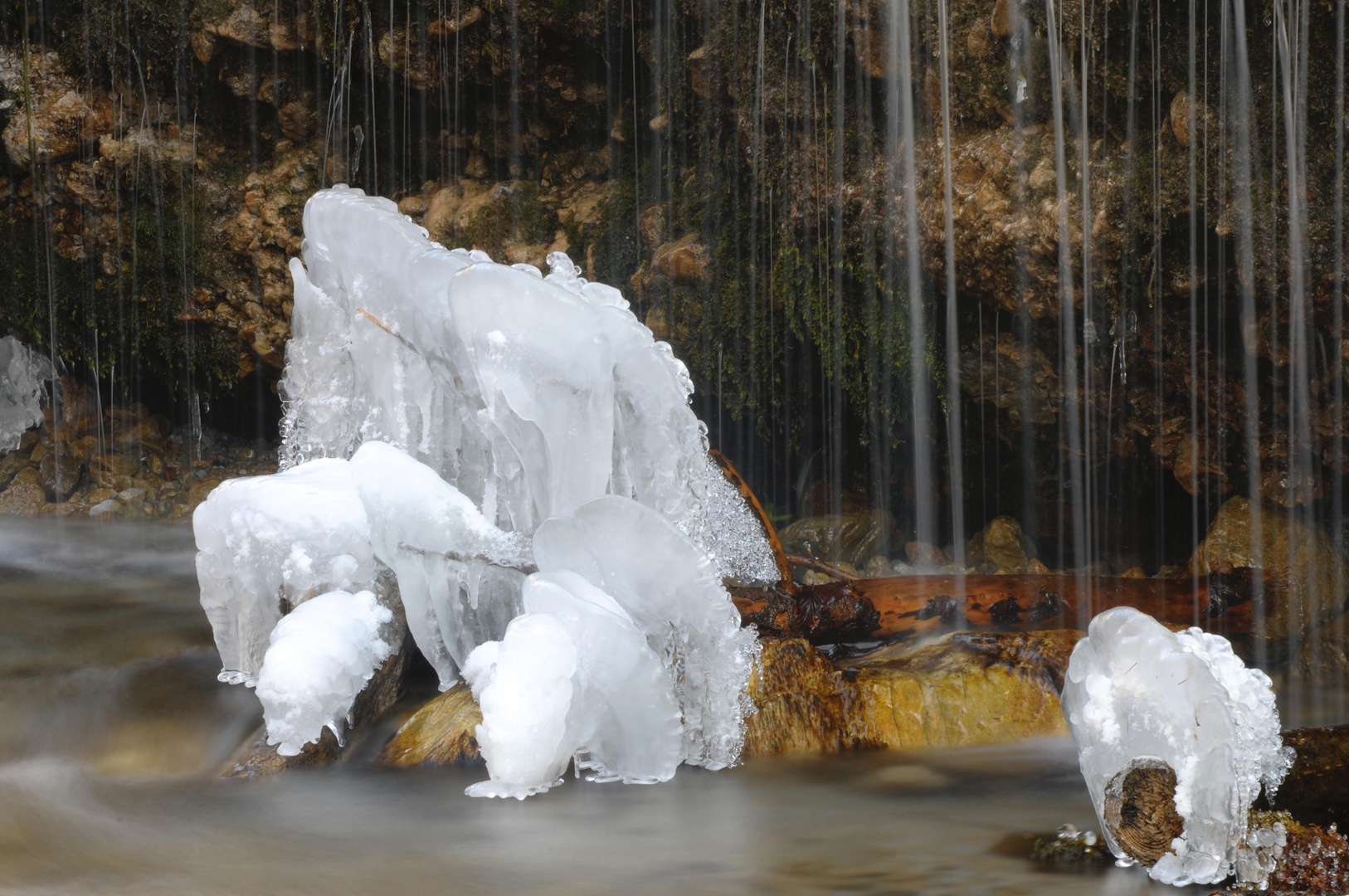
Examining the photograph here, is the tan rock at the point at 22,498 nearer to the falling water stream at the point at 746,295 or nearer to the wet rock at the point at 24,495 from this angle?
the wet rock at the point at 24,495

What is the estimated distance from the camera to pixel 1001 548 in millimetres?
8750

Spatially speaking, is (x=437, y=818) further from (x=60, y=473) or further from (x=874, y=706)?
(x=60, y=473)

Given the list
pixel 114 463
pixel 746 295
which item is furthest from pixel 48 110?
pixel 746 295

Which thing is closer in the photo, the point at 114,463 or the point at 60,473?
the point at 60,473

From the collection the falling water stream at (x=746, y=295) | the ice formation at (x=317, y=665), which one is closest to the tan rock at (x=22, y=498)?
the falling water stream at (x=746, y=295)

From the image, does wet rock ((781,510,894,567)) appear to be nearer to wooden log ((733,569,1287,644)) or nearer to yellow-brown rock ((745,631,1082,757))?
wooden log ((733,569,1287,644))

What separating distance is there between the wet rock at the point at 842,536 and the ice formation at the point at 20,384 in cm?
860

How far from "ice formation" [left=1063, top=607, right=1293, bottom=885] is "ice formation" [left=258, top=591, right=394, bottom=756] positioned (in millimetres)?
2585

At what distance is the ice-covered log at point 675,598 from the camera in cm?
360

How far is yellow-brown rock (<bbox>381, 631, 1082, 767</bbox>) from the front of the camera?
415cm

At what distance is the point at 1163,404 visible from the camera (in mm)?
7250

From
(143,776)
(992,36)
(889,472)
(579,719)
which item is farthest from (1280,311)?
(143,776)

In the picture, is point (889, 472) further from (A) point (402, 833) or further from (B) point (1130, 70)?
(A) point (402, 833)

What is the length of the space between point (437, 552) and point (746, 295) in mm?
5199
